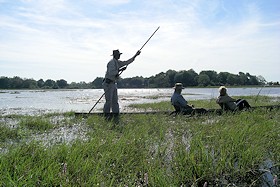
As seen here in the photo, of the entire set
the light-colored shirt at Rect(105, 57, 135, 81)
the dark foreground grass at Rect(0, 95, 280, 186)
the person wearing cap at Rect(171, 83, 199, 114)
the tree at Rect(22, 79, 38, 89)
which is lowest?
the dark foreground grass at Rect(0, 95, 280, 186)

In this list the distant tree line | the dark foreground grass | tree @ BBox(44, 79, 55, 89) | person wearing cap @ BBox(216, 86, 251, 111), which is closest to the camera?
the dark foreground grass

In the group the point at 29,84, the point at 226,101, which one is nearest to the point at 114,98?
the point at 226,101

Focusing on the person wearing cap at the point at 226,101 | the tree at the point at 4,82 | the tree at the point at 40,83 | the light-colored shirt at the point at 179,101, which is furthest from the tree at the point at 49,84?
the person wearing cap at the point at 226,101

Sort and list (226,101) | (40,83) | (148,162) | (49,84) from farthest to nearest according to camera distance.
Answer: (40,83) → (49,84) → (226,101) → (148,162)

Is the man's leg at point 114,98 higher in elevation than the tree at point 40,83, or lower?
lower

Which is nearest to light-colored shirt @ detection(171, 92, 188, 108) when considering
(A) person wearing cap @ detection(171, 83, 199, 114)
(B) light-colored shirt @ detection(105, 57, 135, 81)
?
(A) person wearing cap @ detection(171, 83, 199, 114)

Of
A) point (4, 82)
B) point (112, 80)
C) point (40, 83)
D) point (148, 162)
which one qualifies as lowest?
point (148, 162)

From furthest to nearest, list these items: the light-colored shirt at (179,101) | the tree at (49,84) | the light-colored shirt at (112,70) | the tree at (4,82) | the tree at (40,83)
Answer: the tree at (40,83)
the tree at (49,84)
the tree at (4,82)
the light-colored shirt at (179,101)
the light-colored shirt at (112,70)

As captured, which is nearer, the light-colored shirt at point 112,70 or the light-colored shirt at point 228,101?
the light-colored shirt at point 112,70

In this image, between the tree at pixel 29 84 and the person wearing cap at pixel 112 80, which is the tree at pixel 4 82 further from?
the person wearing cap at pixel 112 80

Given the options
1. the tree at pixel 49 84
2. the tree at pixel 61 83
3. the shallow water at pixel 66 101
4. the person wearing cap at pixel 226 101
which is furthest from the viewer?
the tree at pixel 61 83

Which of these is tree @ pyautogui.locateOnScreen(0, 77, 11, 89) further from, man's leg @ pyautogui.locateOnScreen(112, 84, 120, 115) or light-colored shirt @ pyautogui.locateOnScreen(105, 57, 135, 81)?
light-colored shirt @ pyautogui.locateOnScreen(105, 57, 135, 81)

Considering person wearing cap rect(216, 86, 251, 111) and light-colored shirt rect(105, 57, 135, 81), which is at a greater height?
light-colored shirt rect(105, 57, 135, 81)

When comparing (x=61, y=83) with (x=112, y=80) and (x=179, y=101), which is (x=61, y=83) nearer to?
(x=112, y=80)
